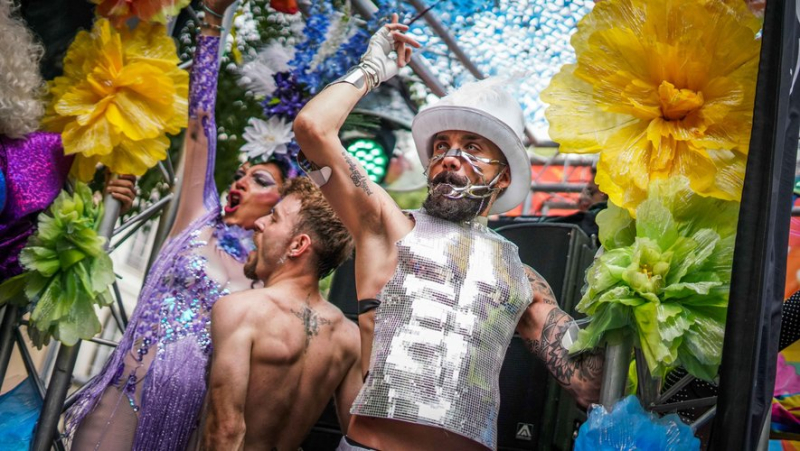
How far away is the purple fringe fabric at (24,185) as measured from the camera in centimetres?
363

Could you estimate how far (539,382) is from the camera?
11.4ft

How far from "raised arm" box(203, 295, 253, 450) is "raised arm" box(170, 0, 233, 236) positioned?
76 cm

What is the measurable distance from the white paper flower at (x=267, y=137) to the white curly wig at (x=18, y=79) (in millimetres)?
881

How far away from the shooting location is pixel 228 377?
3.04 meters

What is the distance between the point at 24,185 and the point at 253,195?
36.3 inches

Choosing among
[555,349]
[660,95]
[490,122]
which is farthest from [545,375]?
[660,95]

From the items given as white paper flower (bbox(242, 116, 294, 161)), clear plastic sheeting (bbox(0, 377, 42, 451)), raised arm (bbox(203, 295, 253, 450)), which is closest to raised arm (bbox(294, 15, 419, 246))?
raised arm (bbox(203, 295, 253, 450))

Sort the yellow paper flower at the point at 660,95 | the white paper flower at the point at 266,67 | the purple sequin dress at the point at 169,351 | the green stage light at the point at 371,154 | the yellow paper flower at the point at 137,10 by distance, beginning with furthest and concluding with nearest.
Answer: the green stage light at the point at 371,154, the white paper flower at the point at 266,67, the yellow paper flower at the point at 137,10, the purple sequin dress at the point at 169,351, the yellow paper flower at the point at 660,95

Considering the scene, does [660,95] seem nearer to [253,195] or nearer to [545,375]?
[545,375]

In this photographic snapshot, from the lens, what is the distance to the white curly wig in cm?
364

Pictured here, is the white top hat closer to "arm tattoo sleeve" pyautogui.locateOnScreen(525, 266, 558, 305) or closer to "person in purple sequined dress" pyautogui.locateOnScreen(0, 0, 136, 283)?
"arm tattoo sleeve" pyautogui.locateOnScreen(525, 266, 558, 305)

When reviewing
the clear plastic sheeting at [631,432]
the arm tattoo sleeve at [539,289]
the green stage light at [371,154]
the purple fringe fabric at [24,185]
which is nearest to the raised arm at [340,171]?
the arm tattoo sleeve at [539,289]

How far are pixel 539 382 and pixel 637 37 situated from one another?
1418 millimetres

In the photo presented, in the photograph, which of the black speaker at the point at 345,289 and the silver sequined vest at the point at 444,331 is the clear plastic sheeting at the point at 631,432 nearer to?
the silver sequined vest at the point at 444,331
